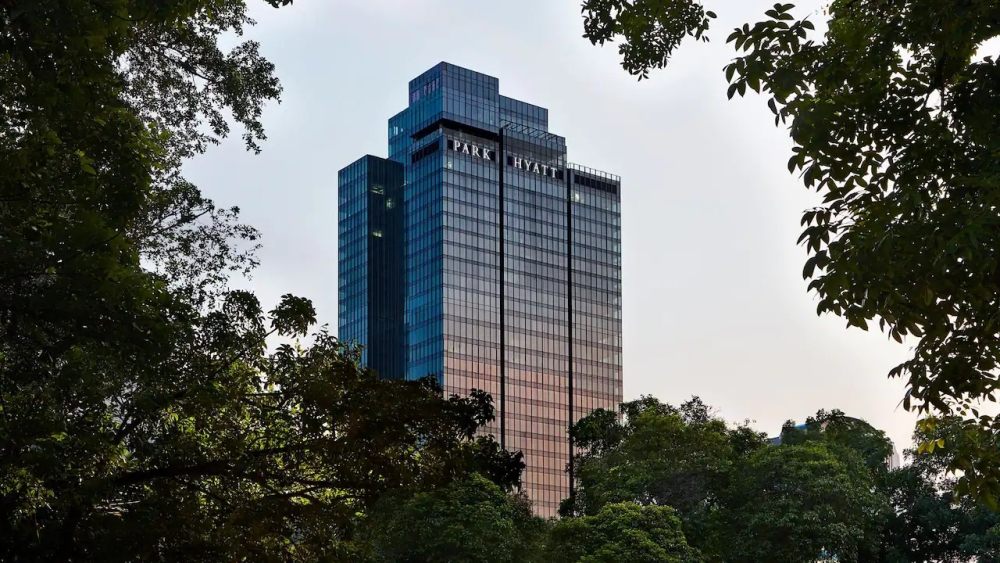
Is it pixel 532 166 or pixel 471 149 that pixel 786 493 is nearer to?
pixel 471 149

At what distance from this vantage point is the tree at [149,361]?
29.0 feet

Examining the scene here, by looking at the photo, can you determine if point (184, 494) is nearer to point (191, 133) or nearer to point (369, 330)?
point (191, 133)

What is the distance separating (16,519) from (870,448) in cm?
3671

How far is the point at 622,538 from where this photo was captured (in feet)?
113

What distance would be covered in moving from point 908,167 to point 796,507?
29862 mm

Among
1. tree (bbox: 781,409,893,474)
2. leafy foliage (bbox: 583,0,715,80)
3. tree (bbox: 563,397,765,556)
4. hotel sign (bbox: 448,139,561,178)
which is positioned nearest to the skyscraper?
hotel sign (bbox: 448,139,561,178)

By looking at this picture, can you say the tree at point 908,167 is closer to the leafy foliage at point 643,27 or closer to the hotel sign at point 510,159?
the leafy foliage at point 643,27

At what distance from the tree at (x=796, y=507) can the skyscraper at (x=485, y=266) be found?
2518 inches

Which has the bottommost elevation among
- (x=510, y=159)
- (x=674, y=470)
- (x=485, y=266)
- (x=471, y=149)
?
(x=674, y=470)

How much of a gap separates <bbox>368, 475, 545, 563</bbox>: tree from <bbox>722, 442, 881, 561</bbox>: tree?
6.51 m

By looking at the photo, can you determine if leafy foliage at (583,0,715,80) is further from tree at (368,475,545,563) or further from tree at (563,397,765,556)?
tree at (563,397,765,556)

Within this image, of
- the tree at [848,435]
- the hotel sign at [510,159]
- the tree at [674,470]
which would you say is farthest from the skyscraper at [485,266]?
the tree at [674,470]

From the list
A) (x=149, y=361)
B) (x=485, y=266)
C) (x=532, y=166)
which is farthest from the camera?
(x=532, y=166)

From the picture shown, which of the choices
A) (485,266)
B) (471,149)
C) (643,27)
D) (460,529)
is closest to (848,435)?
(460,529)
